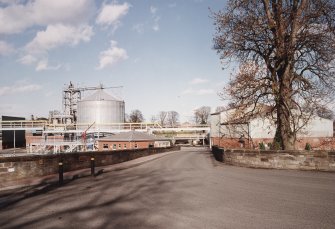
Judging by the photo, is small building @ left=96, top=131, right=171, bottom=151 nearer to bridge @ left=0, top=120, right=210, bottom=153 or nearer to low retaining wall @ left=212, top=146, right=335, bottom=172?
bridge @ left=0, top=120, right=210, bottom=153

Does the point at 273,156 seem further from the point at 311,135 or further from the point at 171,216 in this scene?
the point at 311,135

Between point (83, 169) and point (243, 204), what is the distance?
11065 millimetres

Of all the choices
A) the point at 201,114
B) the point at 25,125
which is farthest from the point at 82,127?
the point at 201,114

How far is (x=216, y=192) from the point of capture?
1039 centimetres

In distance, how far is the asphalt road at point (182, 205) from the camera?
686cm

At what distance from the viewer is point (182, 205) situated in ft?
27.9

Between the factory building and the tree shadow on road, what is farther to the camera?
the factory building

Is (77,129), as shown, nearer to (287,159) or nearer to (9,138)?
(9,138)

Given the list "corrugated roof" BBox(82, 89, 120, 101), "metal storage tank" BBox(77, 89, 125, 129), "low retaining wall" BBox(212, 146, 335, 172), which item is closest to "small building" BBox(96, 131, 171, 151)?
"metal storage tank" BBox(77, 89, 125, 129)

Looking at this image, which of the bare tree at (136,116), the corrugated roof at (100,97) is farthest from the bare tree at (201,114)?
the corrugated roof at (100,97)

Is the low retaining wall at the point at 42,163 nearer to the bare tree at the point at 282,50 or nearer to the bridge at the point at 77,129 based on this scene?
the bare tree at the point at 282,50

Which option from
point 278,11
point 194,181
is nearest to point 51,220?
point 194,181

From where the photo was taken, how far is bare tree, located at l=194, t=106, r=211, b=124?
12603cm

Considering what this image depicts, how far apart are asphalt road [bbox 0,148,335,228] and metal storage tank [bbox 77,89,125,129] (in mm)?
53484
